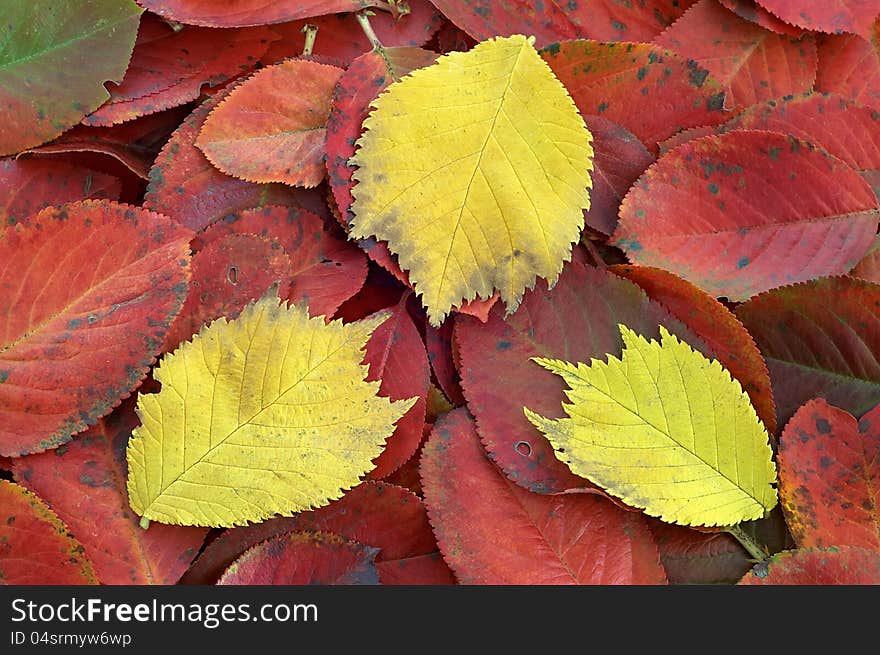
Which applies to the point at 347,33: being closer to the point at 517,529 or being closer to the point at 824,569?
the point at 517,529

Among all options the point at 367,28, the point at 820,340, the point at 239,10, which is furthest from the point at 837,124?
the point at 239,10

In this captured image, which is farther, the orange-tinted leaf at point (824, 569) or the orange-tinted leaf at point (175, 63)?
the orange-tinted leaf at point (175, 63)

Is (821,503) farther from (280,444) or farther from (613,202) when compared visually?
(280,444)

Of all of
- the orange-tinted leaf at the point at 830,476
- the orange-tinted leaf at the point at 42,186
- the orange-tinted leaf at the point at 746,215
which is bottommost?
the orange-tinted leaf at the point at 830,476

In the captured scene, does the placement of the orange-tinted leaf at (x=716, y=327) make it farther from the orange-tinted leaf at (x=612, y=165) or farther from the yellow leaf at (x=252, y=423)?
the yellow leaf at (x=252, y=423)

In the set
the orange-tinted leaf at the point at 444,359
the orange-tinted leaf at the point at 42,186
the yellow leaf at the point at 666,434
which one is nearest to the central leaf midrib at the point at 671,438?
the yellow leaf at the point at 666,434
